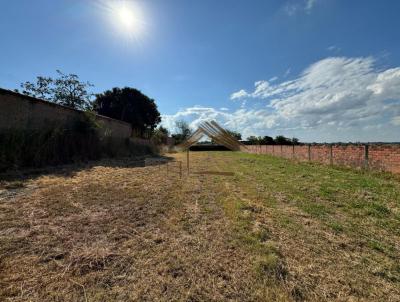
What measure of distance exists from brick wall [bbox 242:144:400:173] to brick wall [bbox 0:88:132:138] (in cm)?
797

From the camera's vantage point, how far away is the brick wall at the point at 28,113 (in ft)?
24.9

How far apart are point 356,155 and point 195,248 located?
9.42 m

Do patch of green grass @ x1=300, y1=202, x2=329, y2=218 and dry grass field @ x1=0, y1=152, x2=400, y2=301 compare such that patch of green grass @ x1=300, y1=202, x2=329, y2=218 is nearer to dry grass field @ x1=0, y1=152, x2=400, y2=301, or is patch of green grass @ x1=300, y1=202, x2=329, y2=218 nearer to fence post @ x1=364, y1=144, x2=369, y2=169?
dry grass field @ x1=0, y1=152, x2=400, y2=301

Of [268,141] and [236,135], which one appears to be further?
[268,141]

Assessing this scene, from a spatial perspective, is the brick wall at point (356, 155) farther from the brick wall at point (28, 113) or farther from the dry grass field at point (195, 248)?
the brick wall at point (28, 113)

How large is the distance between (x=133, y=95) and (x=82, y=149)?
18.2 metres

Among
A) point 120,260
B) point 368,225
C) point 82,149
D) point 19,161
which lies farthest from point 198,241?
point 82,149

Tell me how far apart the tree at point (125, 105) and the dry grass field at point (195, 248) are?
23.7 meters

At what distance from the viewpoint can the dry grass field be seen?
170 centimetres

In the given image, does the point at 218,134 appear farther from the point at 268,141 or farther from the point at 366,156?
the point at 268,141

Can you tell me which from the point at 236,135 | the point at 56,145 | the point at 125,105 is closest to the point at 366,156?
the point at 236,135

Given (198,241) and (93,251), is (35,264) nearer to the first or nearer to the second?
(93,251)

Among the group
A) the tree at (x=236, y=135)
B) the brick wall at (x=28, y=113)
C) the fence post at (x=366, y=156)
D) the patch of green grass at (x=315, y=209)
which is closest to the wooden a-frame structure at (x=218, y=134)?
the tree at (x=236, y=135)

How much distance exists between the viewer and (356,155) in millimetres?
9258
